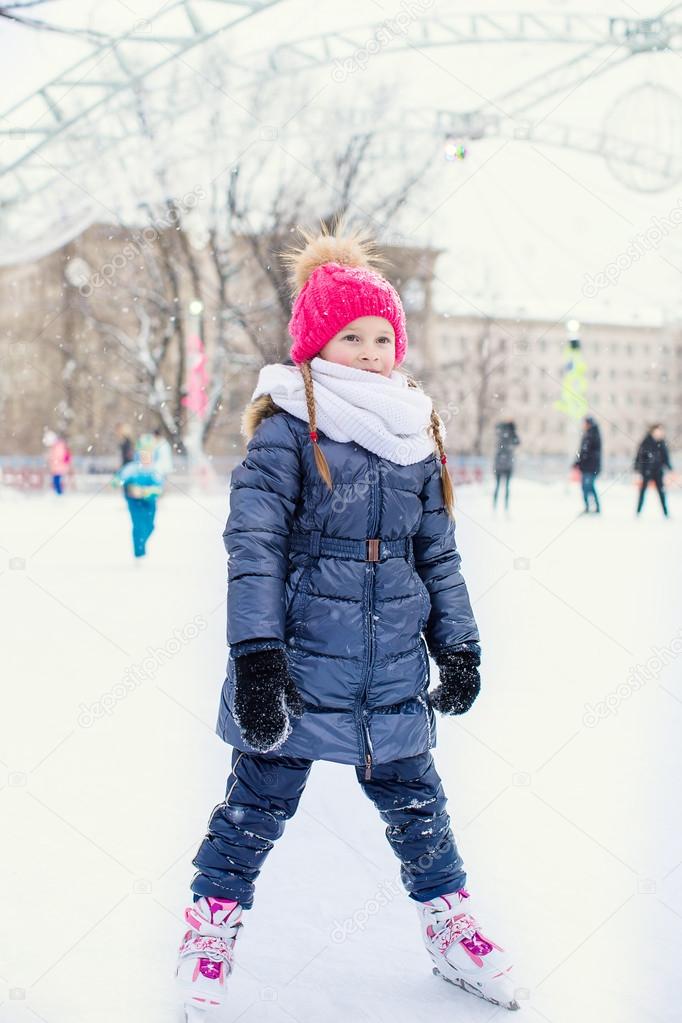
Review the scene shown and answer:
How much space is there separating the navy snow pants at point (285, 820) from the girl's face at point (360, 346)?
866 millimetres

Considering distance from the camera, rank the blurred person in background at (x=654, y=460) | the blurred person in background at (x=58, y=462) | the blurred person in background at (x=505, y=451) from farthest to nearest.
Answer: the blurred person in background at (x=58, y=462) → the blurred person in background at (x=505, y=451) → the blurred person in background at (x=654, y=460)

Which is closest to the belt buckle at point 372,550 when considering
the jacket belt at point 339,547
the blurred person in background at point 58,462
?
the jacket belt at point 339,547

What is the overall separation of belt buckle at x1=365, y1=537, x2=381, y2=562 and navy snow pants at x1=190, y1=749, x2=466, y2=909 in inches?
17.0

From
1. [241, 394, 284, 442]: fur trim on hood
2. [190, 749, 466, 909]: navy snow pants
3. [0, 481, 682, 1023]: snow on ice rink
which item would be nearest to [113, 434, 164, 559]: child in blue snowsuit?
[0, 481, 682, 1023]: snow on ice rink

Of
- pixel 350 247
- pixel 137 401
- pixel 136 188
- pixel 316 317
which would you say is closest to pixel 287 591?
pixel 316 317

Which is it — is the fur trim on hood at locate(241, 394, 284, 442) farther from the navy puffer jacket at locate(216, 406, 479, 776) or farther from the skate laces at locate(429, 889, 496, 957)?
the skate laces at locate(429, 889, 496, 957)

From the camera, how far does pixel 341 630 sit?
1991 millimetres

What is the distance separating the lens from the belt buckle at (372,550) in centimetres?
203

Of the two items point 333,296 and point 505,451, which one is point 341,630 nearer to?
point 333,296

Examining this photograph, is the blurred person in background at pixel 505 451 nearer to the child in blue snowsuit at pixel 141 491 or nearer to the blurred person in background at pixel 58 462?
the child in blue snowsuit at pixel 141 491

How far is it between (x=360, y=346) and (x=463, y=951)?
133 cm

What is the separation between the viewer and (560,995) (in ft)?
6.79

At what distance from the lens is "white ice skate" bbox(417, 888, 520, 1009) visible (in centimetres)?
204

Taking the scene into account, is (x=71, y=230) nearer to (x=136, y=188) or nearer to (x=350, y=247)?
(x=136, y=188)
